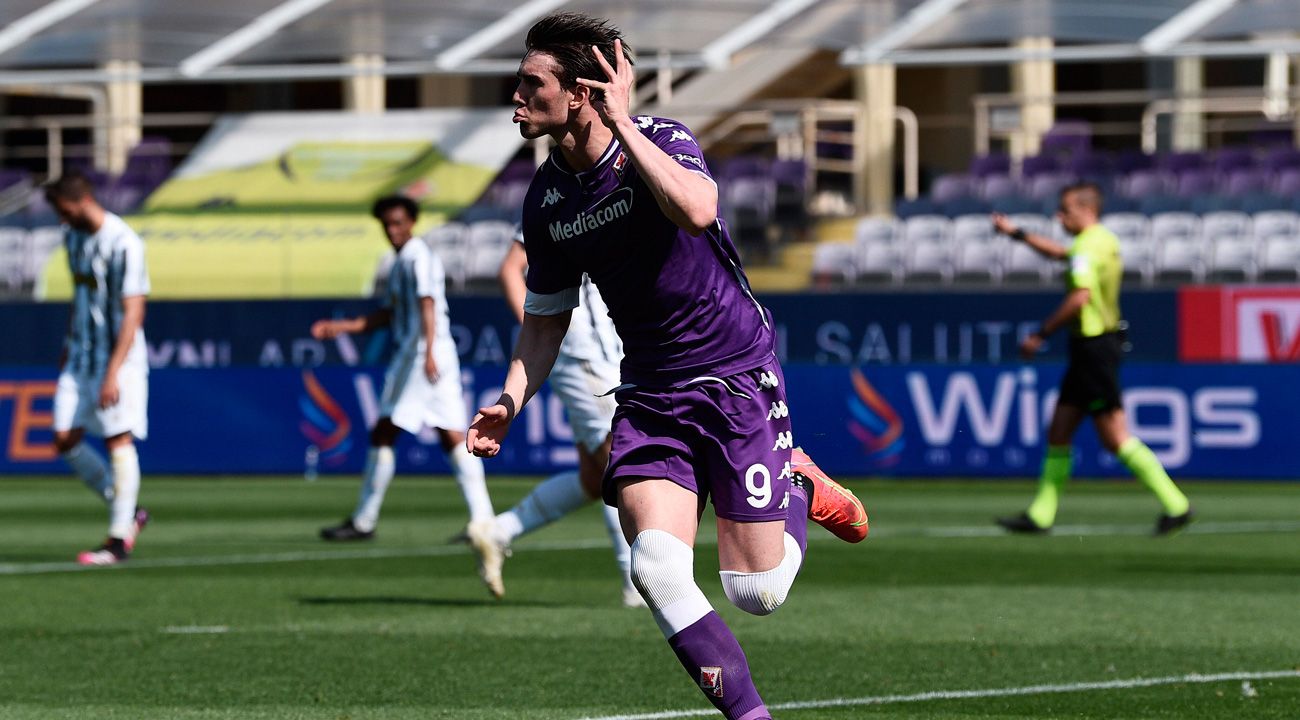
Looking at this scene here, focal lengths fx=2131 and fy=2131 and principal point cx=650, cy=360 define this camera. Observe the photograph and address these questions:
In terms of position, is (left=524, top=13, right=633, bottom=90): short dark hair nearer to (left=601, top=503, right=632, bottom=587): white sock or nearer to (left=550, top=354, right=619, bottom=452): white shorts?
(left=601, top=503, right=632, bottom=587): white sock

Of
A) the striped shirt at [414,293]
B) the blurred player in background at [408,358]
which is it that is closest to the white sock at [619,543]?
the blurred player in background at [408,358]

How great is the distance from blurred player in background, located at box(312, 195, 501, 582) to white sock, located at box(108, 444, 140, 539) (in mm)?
1415

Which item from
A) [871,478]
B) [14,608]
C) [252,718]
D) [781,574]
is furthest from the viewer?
[871,478]

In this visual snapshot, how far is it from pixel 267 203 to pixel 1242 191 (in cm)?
1172

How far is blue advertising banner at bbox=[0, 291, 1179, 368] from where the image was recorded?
2139 centimetres

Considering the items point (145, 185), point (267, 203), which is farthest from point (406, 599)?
point (145, 185)

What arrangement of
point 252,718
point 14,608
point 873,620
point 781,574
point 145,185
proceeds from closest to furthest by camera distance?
point 781,574 < point 252,718 < point 873,620 < point 14,608 < point 145,185

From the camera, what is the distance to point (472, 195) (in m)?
26.5

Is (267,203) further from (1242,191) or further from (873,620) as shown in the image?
(873,620)

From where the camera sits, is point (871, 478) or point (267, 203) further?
point (267, 203)

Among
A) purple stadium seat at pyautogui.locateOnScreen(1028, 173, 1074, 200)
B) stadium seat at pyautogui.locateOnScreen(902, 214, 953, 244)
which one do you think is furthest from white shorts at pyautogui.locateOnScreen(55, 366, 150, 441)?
purple stadium seat at pyautogui.locateOnScreen(1028, 173, 1074, 200)

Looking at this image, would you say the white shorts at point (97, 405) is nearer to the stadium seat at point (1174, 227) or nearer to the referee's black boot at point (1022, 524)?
the referee's black boot at point (1022, 524)

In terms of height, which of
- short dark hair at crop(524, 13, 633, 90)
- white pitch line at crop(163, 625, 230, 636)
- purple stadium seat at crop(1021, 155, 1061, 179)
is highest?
purple stadium seat at crop(1021, 155, 1061, 179)

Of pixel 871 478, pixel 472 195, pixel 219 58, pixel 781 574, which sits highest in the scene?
pixel 219 58
